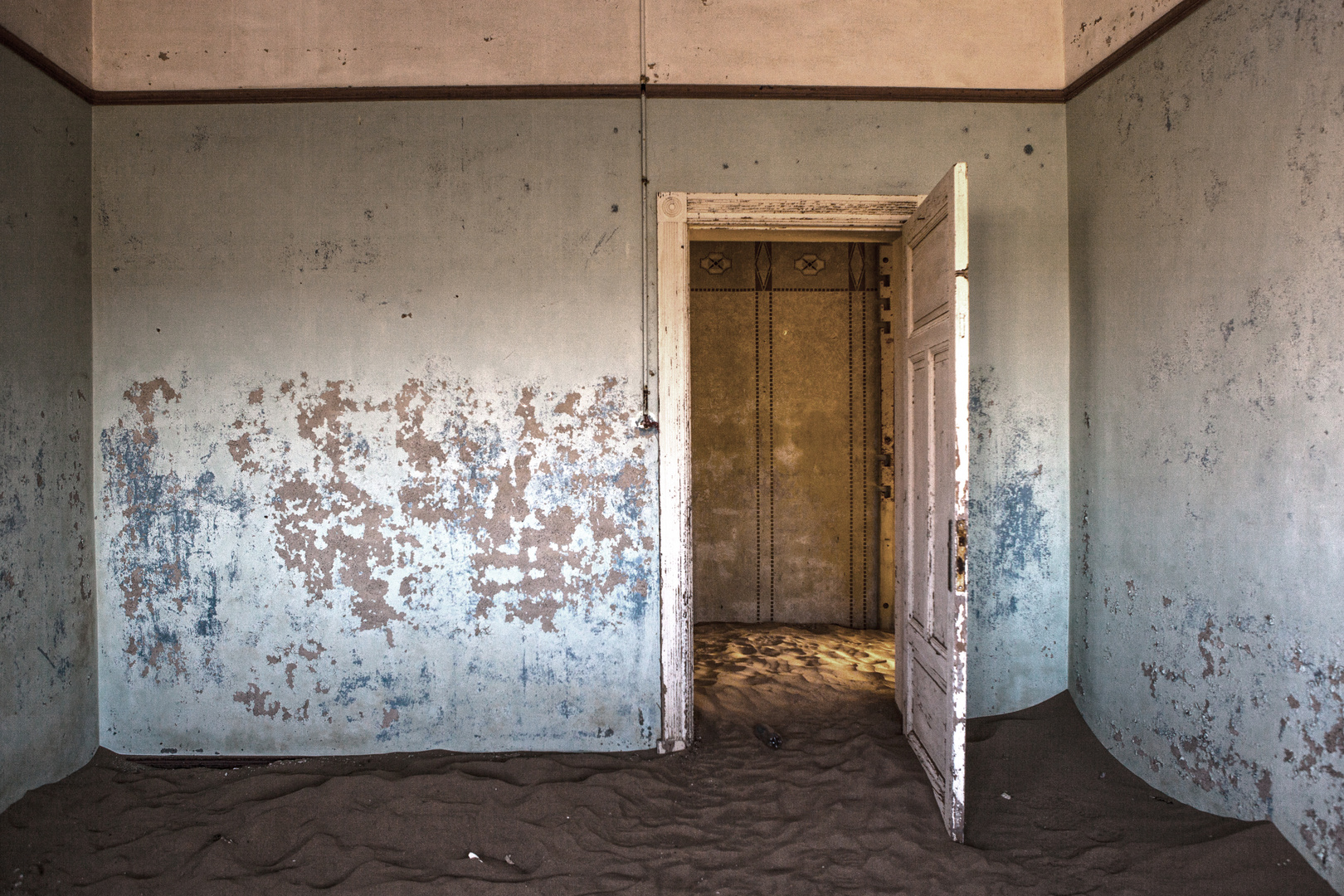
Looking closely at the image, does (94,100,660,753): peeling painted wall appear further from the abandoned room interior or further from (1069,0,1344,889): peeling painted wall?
(1069,0,1344,889): peeling painted wall

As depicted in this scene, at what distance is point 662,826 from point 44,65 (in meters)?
3.79

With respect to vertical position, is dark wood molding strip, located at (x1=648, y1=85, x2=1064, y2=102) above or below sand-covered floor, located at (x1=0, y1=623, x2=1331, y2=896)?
above

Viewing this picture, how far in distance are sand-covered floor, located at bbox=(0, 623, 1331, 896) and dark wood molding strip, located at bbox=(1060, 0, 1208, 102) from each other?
105 inches

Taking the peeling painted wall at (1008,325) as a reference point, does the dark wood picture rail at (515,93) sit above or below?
above

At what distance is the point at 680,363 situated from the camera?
3.11 m

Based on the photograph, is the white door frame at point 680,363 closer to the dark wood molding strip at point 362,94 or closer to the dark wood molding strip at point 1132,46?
the dark wood molding strip at point 362,94

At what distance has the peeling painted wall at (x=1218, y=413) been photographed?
2.12 meters

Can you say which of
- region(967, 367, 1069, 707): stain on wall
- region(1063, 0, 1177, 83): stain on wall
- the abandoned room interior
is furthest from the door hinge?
region(1063, 0, 1177, 83): stain on wall

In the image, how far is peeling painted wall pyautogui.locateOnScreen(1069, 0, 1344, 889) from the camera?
2117 mm

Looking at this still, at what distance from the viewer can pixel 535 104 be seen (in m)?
3.13

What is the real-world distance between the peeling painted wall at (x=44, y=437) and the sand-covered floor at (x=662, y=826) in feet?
0.91

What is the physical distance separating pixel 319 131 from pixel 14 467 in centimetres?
178

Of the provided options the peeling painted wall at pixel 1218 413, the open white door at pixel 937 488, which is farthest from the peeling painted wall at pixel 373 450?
the peeling painted wall at pixel 1218 413

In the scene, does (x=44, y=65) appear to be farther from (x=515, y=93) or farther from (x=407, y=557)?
(x=407, y=557)
